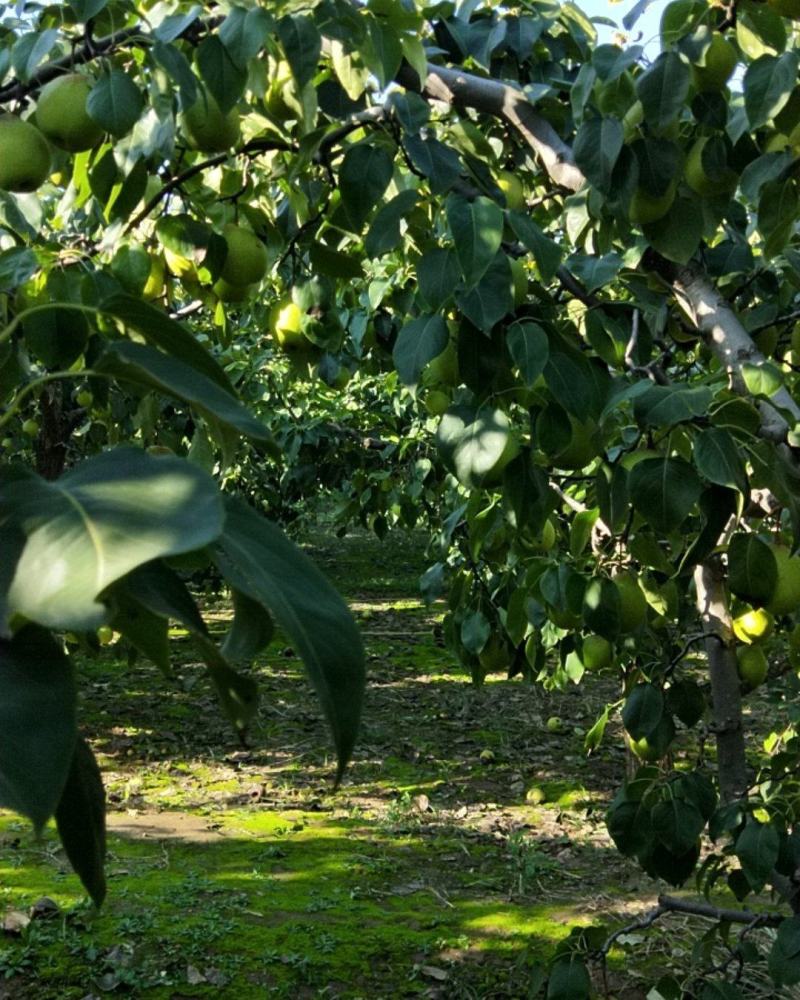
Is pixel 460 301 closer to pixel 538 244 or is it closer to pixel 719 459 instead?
pixel 538 244

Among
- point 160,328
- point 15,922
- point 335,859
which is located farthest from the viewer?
point 335,859

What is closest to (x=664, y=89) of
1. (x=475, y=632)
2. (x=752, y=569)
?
(x=752, y=569)

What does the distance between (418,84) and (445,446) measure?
51cm

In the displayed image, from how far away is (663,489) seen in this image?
1.30 metres

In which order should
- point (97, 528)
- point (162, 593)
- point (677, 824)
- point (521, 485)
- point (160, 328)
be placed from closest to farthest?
1. point (97, 528)
2. point (162, 593)
3. point (160, 328)
4. point (521, 485)
5. point (677, 824)

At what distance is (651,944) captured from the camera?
139 inches

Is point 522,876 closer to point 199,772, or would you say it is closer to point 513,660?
point 513,660

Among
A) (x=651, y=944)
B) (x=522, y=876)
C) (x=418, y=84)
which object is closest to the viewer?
(x=418, y=84)

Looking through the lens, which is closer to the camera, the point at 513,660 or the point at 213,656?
the point at 213,656

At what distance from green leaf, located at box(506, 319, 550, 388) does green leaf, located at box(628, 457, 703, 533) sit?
158 mm

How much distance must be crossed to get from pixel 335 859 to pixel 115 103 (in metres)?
3.64

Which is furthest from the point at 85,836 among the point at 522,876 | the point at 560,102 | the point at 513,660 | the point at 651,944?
the point at 522,876

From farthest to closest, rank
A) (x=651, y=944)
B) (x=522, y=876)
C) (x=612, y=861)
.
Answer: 1. (x=612, y=861)
2. (x=522, y=876)
3. (x=651, y=944)

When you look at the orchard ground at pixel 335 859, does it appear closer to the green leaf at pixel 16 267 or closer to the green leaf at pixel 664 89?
the green leaf at pixel 16 267
